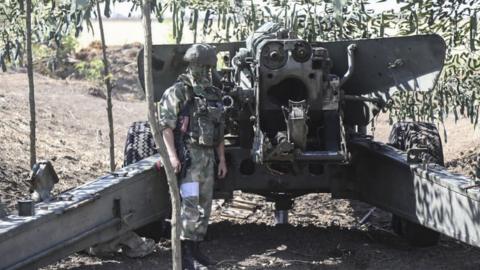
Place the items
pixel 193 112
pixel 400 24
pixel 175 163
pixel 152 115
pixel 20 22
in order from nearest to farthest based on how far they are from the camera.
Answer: pixel 152 115 → pixel 175 163 → pixel 193 112 → pixel 20 22 → pixel 400 24

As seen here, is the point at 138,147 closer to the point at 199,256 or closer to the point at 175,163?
the point at 175,163

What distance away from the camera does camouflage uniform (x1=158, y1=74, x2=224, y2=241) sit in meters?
6.42

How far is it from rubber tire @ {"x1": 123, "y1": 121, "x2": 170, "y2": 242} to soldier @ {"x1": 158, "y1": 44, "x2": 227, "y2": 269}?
0.90 metres

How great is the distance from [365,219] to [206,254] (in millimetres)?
1982

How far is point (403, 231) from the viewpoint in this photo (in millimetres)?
7492

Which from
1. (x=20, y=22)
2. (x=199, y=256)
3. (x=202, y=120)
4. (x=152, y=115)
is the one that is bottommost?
(x=199, y=256)

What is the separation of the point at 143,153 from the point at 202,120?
46.7 inches

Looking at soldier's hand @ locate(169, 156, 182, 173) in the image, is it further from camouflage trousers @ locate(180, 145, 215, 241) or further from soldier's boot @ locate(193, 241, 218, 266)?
soldier's boot @ locate(193, 241, 218, 266)

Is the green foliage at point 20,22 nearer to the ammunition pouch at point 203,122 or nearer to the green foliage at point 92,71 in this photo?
the ammunition pouch at point 203,122

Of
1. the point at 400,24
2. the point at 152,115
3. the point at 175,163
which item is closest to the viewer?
the point at 152,115

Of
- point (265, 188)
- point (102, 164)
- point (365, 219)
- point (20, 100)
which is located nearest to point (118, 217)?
point (265, 188)

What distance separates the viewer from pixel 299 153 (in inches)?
257

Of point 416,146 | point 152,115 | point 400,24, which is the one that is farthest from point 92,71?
point 152,115

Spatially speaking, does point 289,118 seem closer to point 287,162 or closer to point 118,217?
point 287,162
